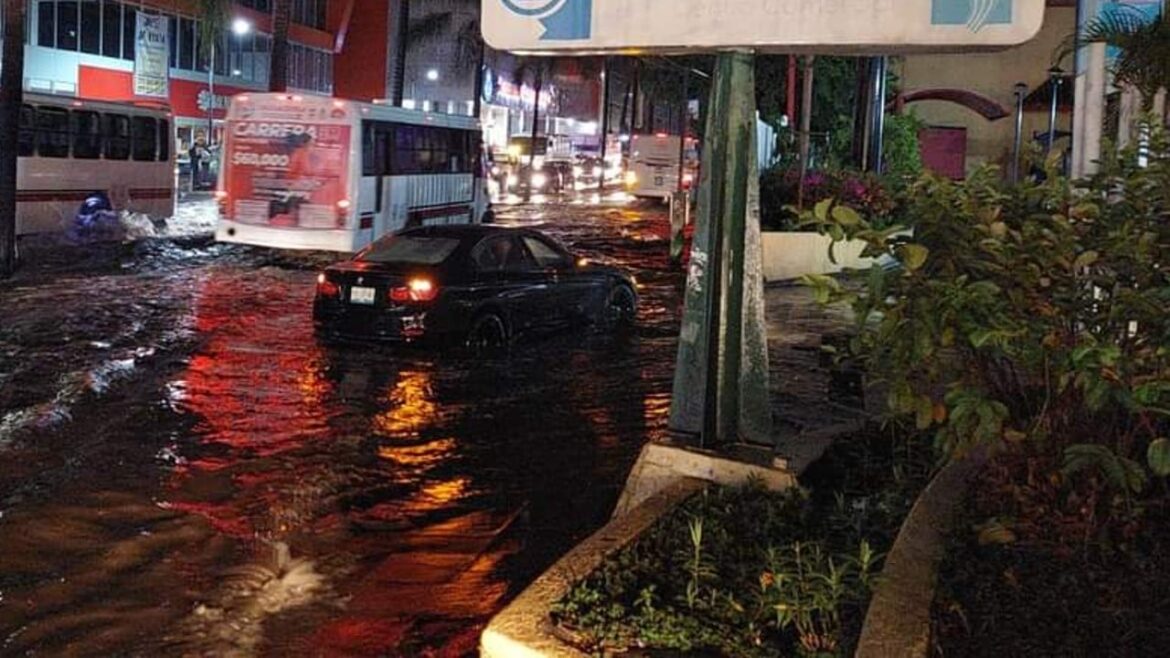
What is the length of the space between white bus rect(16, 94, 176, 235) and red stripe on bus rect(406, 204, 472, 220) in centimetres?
688

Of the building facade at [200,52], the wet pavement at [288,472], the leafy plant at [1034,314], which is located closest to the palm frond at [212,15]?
the building facade at [200,52]

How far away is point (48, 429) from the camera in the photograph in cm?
958

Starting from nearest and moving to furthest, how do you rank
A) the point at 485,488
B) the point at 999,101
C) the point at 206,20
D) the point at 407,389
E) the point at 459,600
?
the point at 459,600 < the point at 485,488 < the point at 407,389 < the point at 206,20 < the point at 999,101

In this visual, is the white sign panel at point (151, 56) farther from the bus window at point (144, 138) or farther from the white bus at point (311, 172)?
the white bus at point (311, 172)

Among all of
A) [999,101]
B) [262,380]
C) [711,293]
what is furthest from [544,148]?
[711,293]

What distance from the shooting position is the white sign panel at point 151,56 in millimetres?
45406

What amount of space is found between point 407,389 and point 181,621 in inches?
239

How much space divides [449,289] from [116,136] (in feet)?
52.5

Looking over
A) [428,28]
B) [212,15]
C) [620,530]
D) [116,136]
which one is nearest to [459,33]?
[428,28]

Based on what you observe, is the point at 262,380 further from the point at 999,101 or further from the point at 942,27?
the point at 999,101

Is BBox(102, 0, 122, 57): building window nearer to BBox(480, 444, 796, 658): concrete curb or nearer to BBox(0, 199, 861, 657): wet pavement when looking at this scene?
BBox(0, 199, 861, 657): wet pavement

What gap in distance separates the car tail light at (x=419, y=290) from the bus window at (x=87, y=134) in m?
14.5

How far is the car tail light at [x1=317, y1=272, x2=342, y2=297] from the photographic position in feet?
44.2

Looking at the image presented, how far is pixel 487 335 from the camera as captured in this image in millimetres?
13742
